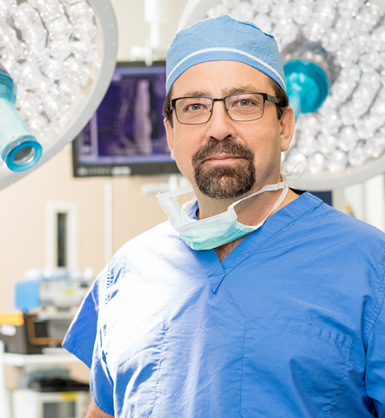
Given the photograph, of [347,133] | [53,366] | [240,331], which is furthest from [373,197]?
[240,331]

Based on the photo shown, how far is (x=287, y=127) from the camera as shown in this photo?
3.62 feet

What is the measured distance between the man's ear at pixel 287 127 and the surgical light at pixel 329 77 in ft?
0.04

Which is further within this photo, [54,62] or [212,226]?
[212,226]

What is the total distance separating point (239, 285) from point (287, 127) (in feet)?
0.90

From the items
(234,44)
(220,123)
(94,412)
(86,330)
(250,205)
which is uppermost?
(234,44)

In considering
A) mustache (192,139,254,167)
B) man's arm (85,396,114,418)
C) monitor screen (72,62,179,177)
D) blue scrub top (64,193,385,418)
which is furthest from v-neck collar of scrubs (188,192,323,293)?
monitor screen (72,62,179,177)

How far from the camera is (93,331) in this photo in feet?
4.16

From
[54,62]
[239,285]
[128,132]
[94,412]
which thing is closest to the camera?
[54,62]

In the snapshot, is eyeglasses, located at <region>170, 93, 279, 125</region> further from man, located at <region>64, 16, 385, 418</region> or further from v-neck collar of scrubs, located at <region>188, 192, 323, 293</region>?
v-neck collar of scrubs, located at <region>188, 192, 323, 293</region>

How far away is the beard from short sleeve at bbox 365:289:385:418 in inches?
10.7

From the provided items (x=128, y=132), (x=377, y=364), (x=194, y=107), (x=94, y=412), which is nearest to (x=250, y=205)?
(x=194, y=107)

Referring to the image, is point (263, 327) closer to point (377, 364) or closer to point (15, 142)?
point (377, 364)

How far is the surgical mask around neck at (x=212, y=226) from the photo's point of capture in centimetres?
103

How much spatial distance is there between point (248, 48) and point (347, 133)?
228mm
